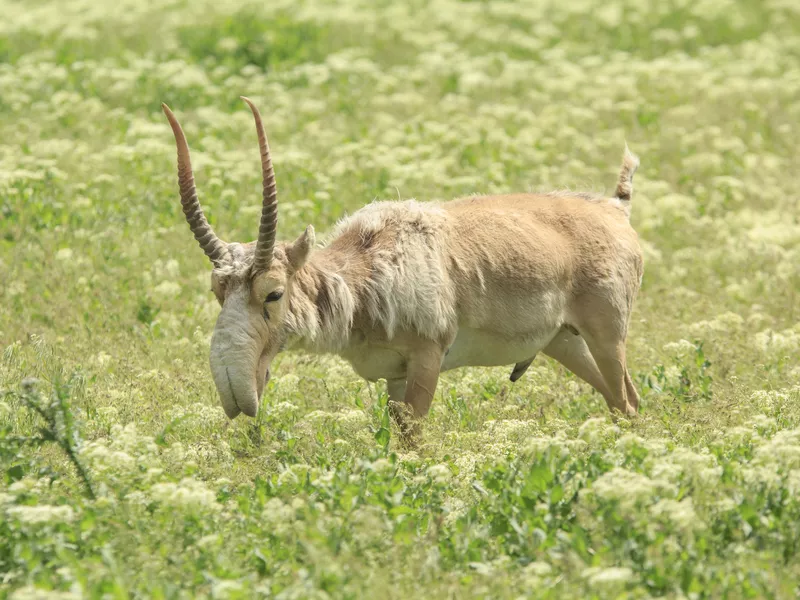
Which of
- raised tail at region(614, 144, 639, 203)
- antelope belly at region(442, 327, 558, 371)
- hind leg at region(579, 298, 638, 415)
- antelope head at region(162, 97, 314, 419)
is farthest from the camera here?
raised tail at region(614, 144, 639, 203)

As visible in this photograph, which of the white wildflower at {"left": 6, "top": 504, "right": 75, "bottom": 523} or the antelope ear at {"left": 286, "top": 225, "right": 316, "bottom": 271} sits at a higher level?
the antelope ear at {"left": 286, "top": 225, "right": 316, "bottom": 271}

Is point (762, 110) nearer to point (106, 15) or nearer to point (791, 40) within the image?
point (791, 40)

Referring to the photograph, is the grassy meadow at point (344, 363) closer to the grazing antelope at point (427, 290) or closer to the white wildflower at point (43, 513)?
the white wildflower at point (43, 513)

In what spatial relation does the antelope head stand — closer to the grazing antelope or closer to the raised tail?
the grazing antelope

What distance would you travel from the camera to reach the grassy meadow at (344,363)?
5.52 metres

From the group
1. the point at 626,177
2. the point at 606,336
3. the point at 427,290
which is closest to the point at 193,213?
the point at 427,290

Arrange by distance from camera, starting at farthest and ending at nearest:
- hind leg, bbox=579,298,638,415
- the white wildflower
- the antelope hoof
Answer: the antelope hoof, hind leg, bbox=579,298,638,415, the white wildflower

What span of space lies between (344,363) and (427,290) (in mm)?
2019

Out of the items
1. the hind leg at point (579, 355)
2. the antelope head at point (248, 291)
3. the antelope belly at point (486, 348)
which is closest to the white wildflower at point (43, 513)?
the antelope head at point (248, 291)

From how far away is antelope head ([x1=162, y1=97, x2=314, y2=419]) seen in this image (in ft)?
22.1

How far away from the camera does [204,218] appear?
275 inches

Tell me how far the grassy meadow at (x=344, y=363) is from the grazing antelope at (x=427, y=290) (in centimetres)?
41

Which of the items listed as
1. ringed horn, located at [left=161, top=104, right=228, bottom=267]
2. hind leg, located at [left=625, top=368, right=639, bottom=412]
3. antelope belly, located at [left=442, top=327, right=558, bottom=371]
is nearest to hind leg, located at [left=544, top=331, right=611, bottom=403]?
hind leg, located at [left=625, top=368, right=639, bottom=412]

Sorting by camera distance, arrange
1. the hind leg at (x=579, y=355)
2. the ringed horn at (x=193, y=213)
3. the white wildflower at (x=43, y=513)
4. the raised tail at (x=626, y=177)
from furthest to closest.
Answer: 1. the raised tail at (x=626, y=177)
2. the hind leg at (x=579, y=355)
3. the ringed horn at (x=193, y=213)
4. the white wildflower at (x=43, y=513)
